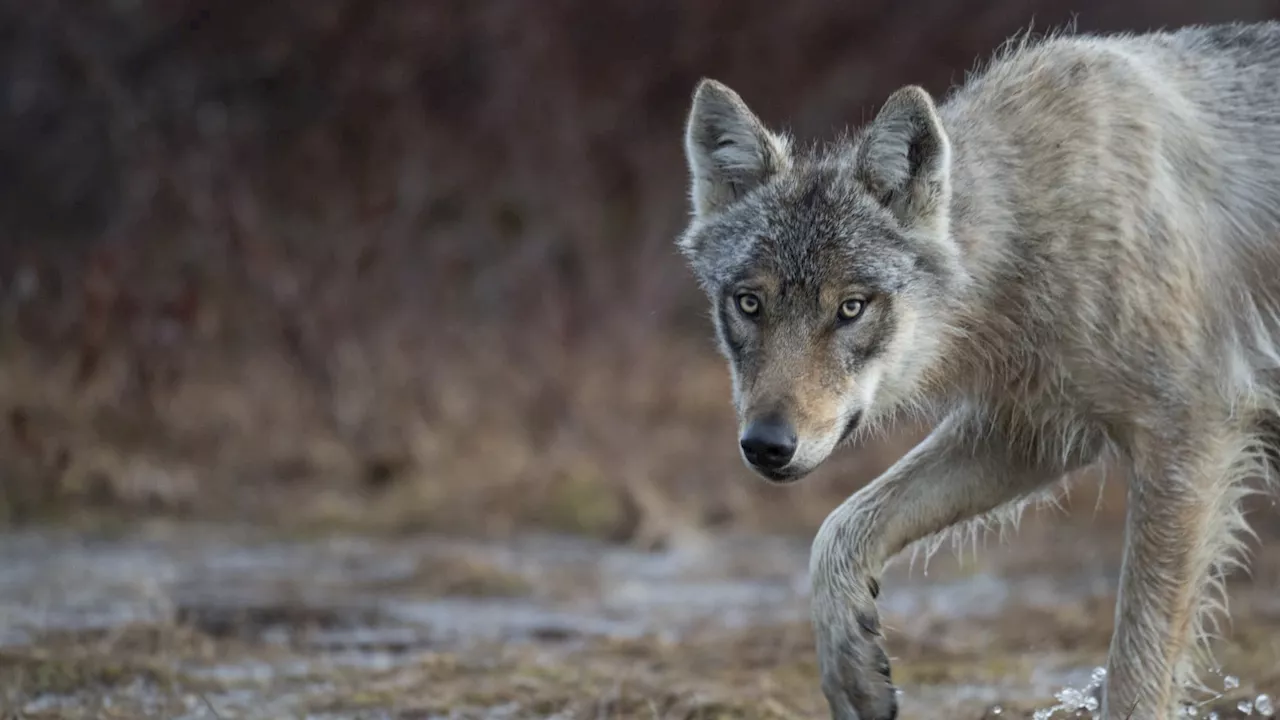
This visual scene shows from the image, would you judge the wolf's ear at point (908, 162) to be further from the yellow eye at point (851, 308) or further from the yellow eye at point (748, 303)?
the yellow eye at point (748, 303)

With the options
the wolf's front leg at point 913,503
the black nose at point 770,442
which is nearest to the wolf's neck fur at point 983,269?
the wolf's front leg at point 913,503

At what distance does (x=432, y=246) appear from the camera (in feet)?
42.4

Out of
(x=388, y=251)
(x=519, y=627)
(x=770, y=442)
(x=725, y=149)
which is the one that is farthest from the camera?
(x=388, y=251)

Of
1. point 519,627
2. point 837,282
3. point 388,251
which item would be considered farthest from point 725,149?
point 388,251

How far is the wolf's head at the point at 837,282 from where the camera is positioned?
4992 mm

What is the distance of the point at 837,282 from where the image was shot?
5.16 metres

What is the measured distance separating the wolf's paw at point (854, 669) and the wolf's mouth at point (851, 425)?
0.56 metres

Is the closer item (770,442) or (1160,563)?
(770,442)

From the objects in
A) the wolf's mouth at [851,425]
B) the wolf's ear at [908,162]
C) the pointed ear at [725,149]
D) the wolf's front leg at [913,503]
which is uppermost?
the pointed ear at [725,149]

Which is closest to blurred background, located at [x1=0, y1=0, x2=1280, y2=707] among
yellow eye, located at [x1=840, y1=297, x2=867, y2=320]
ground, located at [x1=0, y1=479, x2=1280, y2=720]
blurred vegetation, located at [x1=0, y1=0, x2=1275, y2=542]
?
blurred vegetation, located at [x1=0, y1=0, x2=1275, y2=542]

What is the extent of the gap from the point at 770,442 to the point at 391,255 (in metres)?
8.14

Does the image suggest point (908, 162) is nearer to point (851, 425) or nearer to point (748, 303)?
point (748, 303)

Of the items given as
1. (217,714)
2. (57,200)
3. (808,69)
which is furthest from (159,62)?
(217,714)

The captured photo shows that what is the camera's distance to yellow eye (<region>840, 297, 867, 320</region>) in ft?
16.9
